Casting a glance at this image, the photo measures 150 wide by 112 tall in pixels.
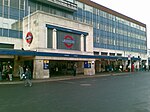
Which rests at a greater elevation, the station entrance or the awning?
the awning

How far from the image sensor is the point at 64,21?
31.6m

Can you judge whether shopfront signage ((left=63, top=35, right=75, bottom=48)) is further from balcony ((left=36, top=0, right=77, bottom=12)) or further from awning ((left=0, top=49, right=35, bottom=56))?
balcony ((left=36, top=0, right=77, bottom=12))

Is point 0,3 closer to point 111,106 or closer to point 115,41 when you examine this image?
point 111,106

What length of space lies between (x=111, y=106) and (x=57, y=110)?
2478 millimetres

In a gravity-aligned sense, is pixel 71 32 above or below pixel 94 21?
below

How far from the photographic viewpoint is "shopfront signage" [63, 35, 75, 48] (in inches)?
1253

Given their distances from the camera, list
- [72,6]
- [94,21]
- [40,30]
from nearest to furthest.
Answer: [40,30] < [72,6] < [94,21]

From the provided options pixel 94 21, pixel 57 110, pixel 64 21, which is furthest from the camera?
pixel 94 21

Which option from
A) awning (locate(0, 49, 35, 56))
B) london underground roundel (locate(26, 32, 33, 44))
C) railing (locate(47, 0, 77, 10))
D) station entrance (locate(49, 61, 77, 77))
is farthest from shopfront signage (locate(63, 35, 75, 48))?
railing (locate(47, 0, 77, 10))

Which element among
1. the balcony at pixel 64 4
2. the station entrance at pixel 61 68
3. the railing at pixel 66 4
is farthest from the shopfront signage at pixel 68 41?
the railing at pixel 66 4

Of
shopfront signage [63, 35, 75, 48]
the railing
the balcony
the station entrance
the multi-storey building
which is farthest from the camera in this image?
the railing

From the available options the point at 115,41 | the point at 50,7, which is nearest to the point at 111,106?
the point at 50,7

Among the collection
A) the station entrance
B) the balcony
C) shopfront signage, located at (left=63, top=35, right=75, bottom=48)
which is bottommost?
the station entrance

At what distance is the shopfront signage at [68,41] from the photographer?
31.8 metres
